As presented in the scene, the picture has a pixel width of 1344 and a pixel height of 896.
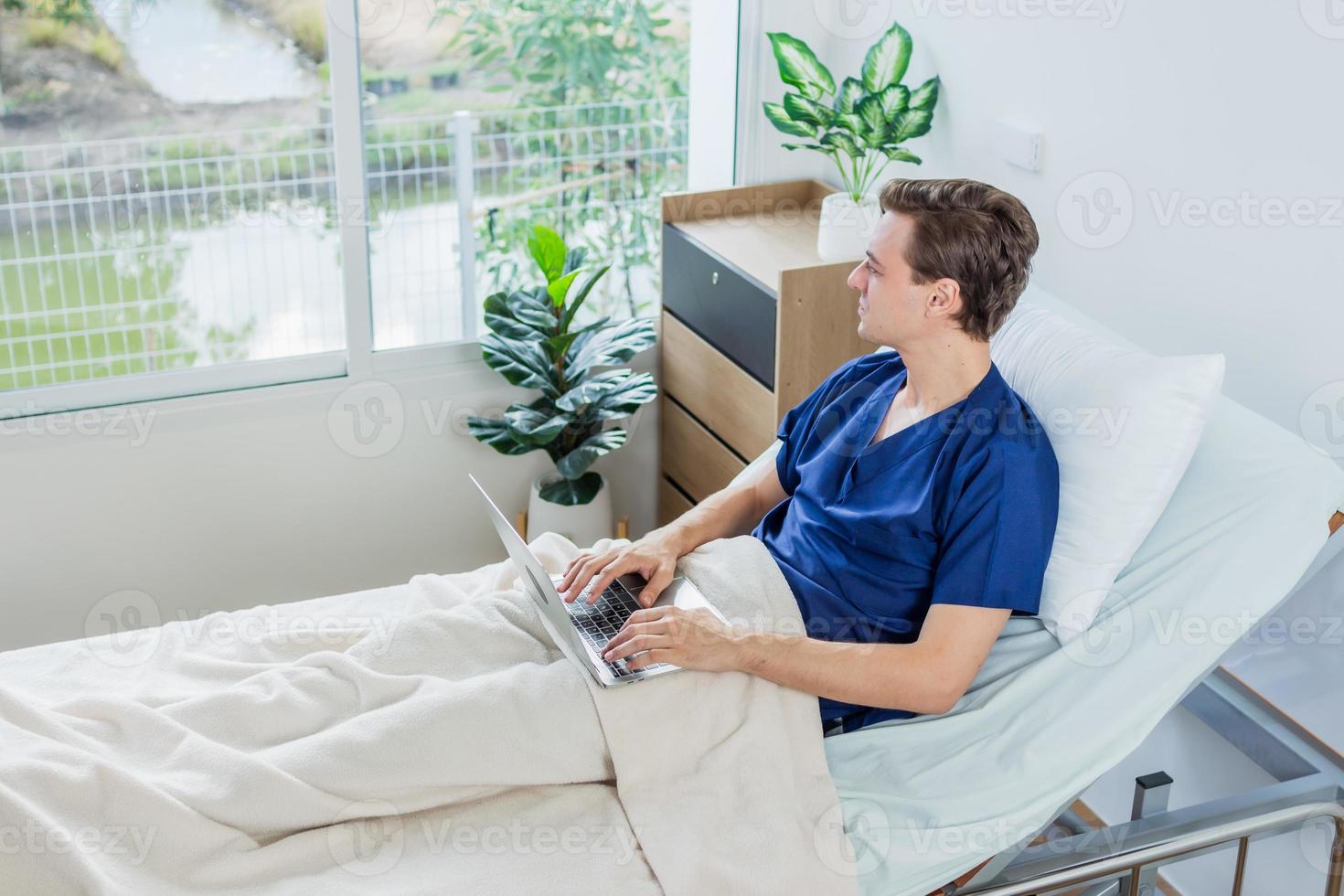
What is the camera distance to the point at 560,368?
2.84 meters

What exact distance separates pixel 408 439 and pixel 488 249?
1.57 feet

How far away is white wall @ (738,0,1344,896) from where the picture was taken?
1.83m

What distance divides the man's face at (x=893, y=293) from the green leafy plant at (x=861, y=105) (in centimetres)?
74

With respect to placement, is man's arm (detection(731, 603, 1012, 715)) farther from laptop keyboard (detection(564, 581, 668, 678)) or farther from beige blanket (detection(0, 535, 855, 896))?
laptop keyboard (detection(564, 581, 668, 678))

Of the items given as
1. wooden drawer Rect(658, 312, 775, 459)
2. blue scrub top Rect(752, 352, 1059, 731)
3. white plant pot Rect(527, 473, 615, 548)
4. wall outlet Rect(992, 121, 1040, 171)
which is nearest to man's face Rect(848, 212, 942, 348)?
blue scrub top Rect(752, 352, 1059, 731)

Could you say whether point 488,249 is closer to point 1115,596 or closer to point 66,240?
point 66,240

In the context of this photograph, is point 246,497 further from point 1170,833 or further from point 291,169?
point 1170,833

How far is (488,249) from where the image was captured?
3.06m

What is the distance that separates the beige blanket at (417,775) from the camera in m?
1.42

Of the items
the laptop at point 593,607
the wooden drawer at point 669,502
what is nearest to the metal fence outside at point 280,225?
A: the wooden drawer at point 669,502

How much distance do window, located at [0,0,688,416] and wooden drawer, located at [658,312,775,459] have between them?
38cm

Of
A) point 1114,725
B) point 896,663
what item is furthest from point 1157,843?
point 896,663

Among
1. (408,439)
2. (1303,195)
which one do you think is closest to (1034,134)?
(1303,195)

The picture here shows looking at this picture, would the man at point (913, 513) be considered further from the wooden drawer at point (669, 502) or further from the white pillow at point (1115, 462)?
the wooden drawer at point (669, 502)
